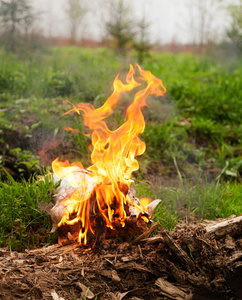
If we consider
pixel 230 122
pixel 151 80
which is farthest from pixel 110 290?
pixel 230 122

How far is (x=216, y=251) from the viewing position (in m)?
2.98

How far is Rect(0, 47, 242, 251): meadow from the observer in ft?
12.3

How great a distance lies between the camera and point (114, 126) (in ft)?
18.0

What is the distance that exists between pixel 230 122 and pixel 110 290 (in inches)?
212

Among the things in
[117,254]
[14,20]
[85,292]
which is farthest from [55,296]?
[14,20]

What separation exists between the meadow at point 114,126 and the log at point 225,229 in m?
0.61

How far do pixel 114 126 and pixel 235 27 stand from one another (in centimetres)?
749

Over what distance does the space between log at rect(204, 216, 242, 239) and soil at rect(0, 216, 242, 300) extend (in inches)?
1.1

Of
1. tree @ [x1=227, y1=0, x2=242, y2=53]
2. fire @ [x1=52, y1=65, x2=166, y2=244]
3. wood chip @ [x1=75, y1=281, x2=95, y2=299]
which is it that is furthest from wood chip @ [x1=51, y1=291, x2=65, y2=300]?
tree @ [x1=227, y1=0, x2=242, y2=53]

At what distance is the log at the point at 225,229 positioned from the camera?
123 inches

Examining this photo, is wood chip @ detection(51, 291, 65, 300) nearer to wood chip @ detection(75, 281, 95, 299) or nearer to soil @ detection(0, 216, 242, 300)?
soil @ detection(0, 216, 242, 300)

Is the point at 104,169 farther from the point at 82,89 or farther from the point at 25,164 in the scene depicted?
the point at 82,89

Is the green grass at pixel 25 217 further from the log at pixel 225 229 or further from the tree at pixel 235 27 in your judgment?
the tree at pixel 235 27

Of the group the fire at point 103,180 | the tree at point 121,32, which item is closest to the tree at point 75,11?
the tree at point 121,32
